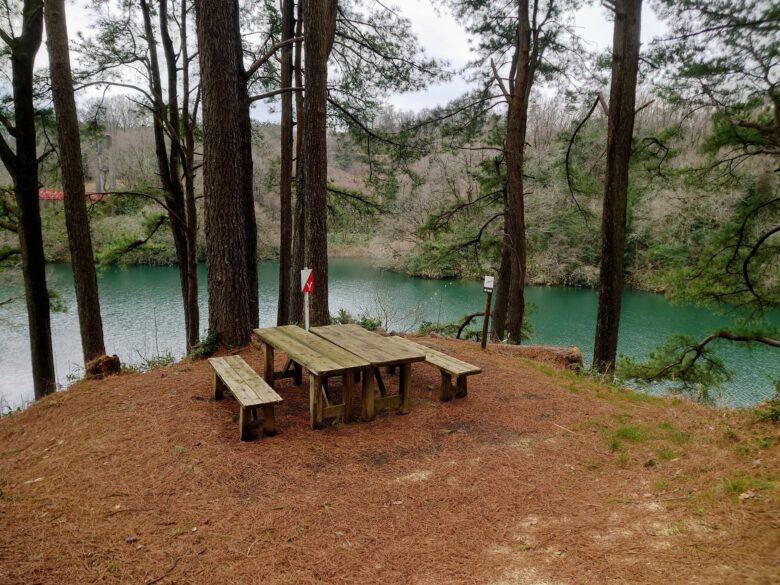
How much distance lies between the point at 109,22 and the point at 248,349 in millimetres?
6080

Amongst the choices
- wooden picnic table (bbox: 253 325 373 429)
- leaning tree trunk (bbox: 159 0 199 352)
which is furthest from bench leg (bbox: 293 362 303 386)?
leaning tree trunk (bbox: 159 0 199 352)

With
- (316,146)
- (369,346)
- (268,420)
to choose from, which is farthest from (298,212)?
(268,420)

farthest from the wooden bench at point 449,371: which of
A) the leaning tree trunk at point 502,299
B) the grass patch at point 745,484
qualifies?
the leaning tree trunk at point 502,299

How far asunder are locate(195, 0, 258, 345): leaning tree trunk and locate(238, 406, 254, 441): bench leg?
8.37ft

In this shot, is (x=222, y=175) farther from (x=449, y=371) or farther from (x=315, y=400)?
(x=449, y=371)

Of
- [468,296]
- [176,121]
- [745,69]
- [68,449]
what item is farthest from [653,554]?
[468,296]

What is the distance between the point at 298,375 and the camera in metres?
4.46

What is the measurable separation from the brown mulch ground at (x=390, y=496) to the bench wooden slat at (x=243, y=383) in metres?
0.31

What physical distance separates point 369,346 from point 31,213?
20.8 ft

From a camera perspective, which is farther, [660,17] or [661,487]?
[660,17]

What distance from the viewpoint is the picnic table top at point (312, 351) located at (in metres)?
3.22

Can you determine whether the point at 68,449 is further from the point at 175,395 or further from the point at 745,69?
the point at 745,69

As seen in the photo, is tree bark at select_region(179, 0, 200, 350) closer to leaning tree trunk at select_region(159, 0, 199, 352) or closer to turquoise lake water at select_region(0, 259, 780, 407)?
leaning tree trunk at select_region(159, 0, 199, 352)

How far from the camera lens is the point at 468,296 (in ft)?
67.8
